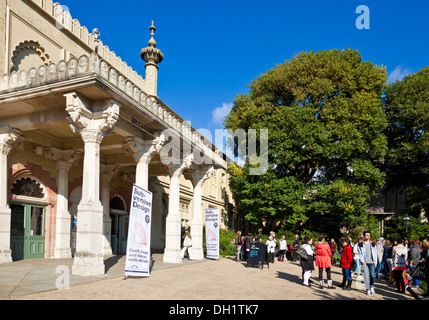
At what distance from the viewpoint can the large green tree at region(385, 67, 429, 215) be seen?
30219 mm

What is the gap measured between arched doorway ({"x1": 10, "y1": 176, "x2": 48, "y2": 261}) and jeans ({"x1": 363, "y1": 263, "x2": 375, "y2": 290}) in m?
12.2

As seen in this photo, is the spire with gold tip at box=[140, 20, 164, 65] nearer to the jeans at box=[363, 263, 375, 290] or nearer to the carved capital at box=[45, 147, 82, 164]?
the carved capital at box=[45, 147, 82, 164]

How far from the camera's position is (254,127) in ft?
90.3

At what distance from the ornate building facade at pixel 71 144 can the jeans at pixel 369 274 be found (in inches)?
296

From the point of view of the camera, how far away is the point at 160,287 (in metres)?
9.56

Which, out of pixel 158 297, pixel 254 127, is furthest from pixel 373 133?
pixel 158 297

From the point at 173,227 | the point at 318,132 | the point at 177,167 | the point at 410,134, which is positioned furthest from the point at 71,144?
the point at 410,134

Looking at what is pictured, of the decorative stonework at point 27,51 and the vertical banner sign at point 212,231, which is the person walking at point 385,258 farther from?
the decorative stonework at point 27,51

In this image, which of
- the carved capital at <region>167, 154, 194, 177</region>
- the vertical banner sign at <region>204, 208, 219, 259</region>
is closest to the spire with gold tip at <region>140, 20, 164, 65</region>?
the carved capital at <region>167, 154, 194, 177</region>

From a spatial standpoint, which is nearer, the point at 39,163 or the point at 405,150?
the point at 39,163

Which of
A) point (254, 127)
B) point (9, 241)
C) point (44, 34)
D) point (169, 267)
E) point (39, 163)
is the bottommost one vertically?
point (169, 267)

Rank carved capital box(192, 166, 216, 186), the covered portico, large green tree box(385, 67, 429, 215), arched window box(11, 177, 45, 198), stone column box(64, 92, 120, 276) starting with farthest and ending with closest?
large green tree box(385, 67, 429, 215) → carved capital box(192, 166, 216, 186) → arched window box(11, 177, 45, 198) → the covered portico → stone column box(64, 92, 120, 276)

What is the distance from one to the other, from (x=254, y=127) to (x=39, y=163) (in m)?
16.4
